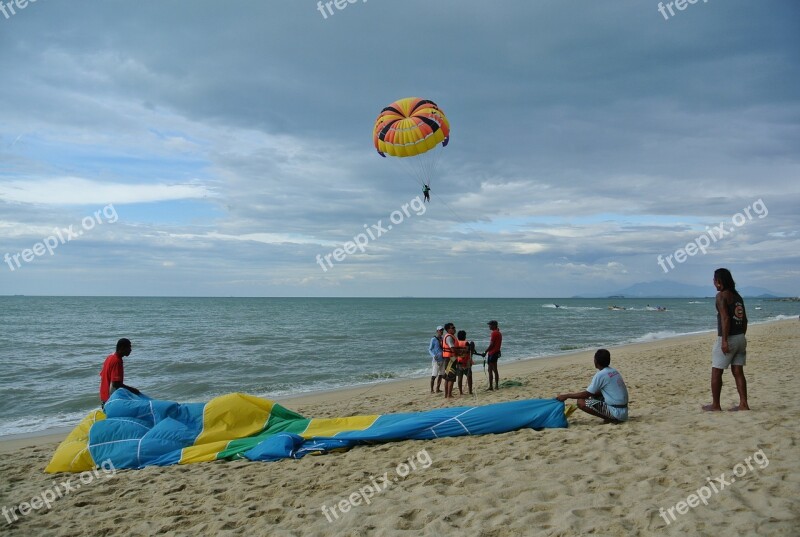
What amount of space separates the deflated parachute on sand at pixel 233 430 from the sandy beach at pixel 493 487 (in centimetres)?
A: 18

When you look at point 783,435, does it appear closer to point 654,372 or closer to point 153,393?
point 654,372

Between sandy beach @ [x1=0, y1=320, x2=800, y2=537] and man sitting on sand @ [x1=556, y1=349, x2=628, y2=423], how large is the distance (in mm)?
177

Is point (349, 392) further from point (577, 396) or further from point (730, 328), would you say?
point (730, 328)

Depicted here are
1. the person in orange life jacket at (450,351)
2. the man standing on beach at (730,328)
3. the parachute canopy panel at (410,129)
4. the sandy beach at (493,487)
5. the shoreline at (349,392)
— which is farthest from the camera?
the parachute canopy panel at (410,129)

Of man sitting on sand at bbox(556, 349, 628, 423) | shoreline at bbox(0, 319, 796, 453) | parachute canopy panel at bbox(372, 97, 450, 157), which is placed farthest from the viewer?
parachute canopy panel at bbox(372, 97, 450, 157)

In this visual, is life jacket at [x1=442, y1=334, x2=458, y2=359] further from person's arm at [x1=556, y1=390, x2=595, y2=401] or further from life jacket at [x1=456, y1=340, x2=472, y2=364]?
person's arm at [x1=556, y1=390, x2=595, y2=401]

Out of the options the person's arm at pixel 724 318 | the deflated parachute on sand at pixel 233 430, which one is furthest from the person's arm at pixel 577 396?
the person's arm at pixel 724 318

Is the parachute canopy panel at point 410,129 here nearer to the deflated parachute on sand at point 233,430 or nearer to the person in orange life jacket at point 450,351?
the person in orange life jacket at point 450,351

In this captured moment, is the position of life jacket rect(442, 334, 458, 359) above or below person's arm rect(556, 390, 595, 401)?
above

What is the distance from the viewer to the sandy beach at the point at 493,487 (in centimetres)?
355

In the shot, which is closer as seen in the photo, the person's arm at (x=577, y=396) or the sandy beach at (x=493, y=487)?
the sandy beach at (x=493, y=487)

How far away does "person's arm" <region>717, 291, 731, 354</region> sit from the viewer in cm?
604

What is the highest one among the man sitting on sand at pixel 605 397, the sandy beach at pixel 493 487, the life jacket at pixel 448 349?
the life jacket at pixel 448 349

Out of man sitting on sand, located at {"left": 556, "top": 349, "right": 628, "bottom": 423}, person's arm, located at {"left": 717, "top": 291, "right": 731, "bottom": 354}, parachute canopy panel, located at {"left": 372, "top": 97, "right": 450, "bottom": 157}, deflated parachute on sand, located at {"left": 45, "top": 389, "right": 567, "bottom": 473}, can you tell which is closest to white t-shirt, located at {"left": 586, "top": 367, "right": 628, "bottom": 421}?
man sitting on sand, located at {"left": 556, "top": 349, "right": 628, "bottom": 423}
